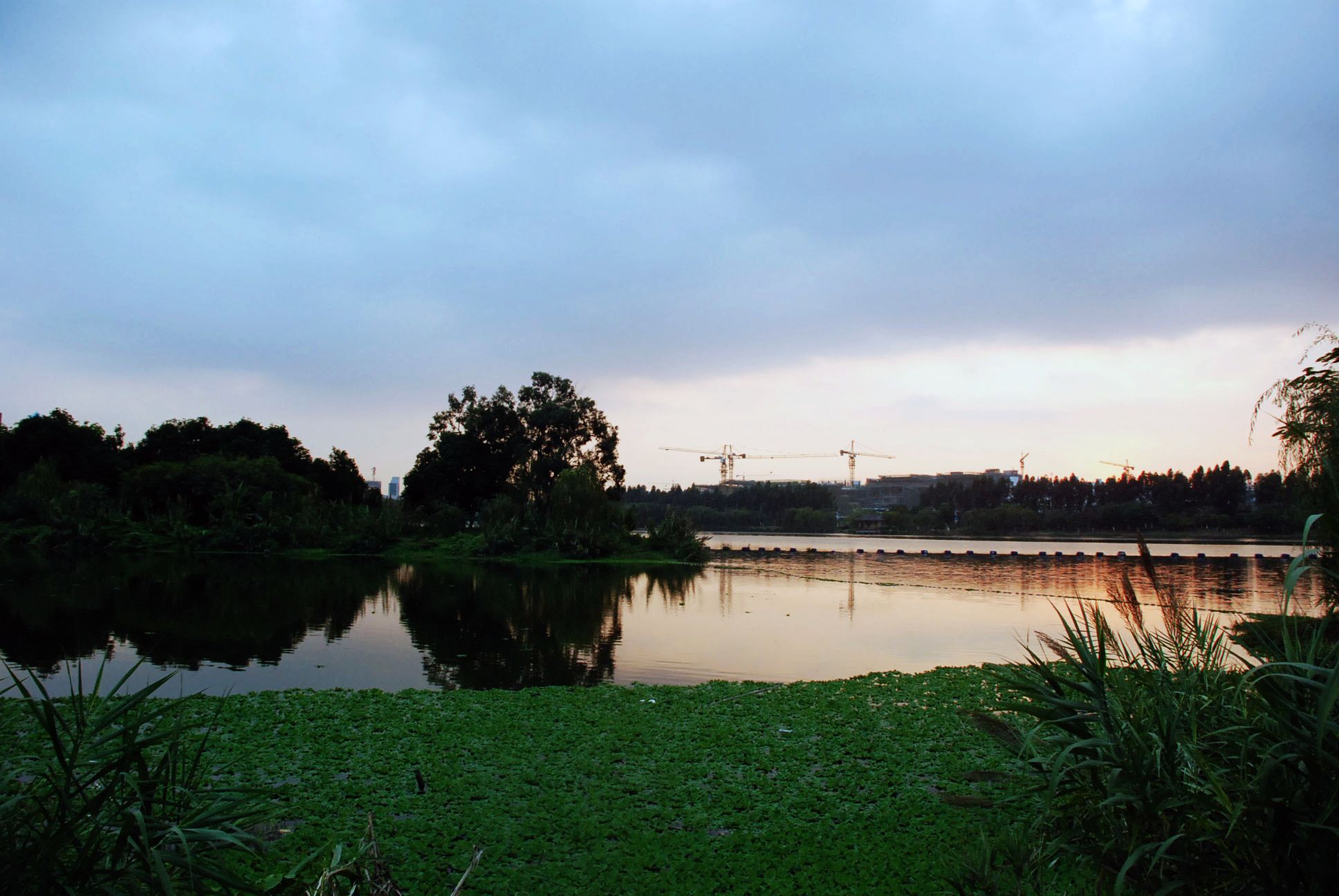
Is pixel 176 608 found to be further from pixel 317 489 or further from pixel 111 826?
pixel 317 489

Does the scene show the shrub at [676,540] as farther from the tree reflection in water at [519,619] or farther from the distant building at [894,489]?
the distant building at [894,489]

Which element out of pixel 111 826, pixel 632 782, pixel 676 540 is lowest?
pixel 632 782

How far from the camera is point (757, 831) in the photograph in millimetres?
4805

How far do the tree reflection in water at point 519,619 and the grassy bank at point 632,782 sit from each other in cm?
189

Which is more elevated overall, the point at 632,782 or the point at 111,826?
the point at 111,826

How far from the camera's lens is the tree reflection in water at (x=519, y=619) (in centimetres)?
1029

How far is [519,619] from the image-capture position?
49.6 feet

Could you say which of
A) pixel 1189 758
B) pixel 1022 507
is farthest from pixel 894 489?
pixel 1189 758

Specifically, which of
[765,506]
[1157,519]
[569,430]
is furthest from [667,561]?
[765,506]

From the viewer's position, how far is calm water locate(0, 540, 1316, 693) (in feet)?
34.1

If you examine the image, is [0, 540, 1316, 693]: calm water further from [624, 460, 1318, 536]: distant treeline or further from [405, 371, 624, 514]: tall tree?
[624, 460, 1318, 536]: distant treeline

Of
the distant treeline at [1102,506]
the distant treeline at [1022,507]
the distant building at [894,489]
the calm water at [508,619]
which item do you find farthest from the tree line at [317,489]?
the distant building at [894,489]

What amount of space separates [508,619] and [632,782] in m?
9.90

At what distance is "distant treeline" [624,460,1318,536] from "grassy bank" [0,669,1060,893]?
43839 millimetres
